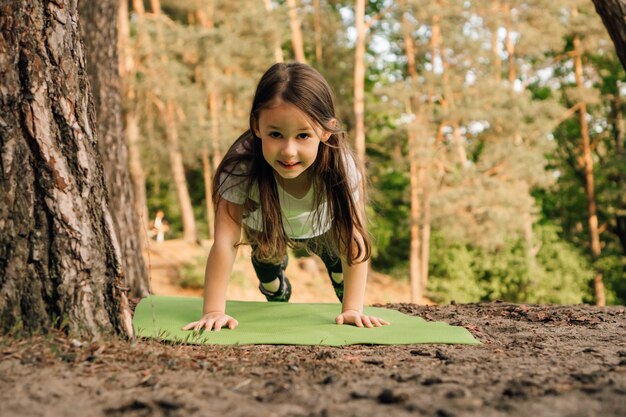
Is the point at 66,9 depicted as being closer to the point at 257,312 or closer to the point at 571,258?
the point at 257,312

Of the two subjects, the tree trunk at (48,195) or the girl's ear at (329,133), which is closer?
the tree trunk at (48,195)

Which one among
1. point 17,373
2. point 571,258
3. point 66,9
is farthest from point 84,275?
point 571,258

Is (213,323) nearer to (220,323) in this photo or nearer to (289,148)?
(220,323)

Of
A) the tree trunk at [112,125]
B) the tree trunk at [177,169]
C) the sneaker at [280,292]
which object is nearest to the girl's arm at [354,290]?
the sneaker at [280,292]

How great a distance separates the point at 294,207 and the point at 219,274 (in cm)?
63

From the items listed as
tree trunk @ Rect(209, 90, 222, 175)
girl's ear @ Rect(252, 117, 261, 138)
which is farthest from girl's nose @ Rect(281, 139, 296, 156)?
tree trunk @ Rect(209, 90, 222, 175)

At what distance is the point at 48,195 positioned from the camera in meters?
2.30

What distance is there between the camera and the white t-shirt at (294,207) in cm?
340

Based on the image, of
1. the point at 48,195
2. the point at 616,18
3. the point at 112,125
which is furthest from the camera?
the point at 112,125

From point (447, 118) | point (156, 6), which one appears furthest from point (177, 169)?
point (447, 118)

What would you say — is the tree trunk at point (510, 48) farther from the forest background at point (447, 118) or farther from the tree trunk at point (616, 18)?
the tree trunk at point (616, 18)

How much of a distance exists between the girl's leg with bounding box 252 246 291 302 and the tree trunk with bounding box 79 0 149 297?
1160mm

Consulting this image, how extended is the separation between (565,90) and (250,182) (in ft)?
59.1

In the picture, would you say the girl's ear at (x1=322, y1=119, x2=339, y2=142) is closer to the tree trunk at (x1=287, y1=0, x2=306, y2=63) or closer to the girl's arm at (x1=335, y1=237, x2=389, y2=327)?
the girl's arm at (x1=335, y1=237, x2=389, y2=327)
